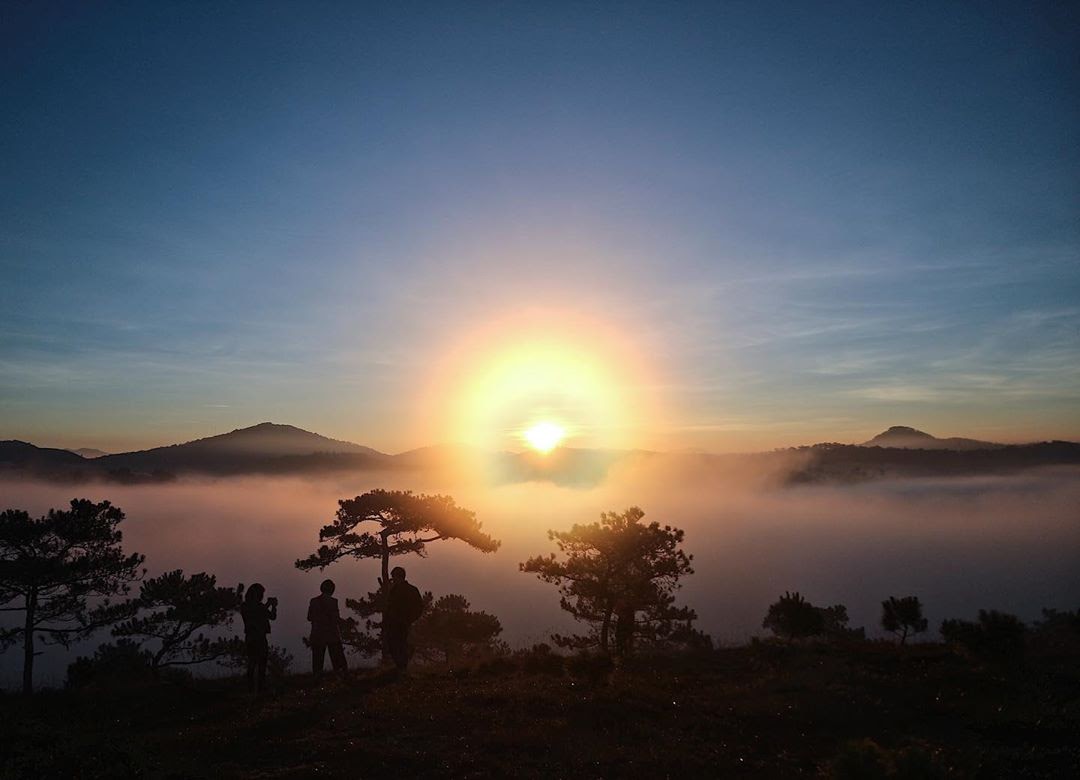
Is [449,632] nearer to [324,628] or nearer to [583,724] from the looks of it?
[324,628]

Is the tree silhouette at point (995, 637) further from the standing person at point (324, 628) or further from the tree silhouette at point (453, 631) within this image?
the tree silhouette at point (453, 631)

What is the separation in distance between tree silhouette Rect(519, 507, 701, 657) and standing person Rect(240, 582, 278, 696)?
40.4ft

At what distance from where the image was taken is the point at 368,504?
27.5 meters

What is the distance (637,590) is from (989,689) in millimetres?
13505

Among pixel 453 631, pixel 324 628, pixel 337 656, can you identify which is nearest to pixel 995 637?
pixel 337 656

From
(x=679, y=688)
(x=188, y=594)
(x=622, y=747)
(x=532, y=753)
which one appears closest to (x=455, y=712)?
(x=532, y=753)

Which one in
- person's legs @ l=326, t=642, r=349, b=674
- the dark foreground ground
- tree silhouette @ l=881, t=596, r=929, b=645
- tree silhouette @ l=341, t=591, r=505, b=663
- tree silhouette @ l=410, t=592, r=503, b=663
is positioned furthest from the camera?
tree silhouette @ l=410, t=592, r=503, b=663

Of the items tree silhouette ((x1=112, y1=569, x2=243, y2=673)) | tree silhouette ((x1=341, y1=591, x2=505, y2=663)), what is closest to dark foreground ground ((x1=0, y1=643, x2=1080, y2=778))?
tree silhouette ((x1=112, y1=569, x2=243, y2=673))

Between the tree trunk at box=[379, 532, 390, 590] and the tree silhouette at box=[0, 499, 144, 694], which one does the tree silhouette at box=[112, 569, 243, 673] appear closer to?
the tree silhouette at box=[0, 499, 144, 694]

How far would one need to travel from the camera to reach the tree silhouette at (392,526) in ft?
89.2

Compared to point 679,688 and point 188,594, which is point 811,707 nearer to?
point 679,688

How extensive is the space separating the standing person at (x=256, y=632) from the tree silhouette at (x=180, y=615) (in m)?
8.95

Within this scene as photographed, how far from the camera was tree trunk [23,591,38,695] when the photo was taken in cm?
2012

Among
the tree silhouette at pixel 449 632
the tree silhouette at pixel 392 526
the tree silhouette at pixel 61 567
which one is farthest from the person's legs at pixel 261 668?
the tree silhouette at pixel 449 632
